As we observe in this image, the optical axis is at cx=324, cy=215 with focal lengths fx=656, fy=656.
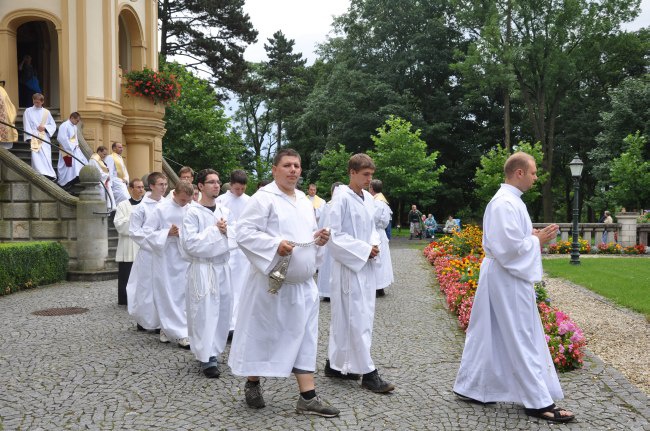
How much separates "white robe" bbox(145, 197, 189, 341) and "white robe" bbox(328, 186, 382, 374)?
7.86 ft

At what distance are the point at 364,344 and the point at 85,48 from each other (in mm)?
15038

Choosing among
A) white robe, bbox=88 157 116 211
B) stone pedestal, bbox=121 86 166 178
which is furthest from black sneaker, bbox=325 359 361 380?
stone pedestal, bbox=121 86 166 178

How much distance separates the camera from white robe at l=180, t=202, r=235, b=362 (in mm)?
6492

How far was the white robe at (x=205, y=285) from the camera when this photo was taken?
21.3 ft

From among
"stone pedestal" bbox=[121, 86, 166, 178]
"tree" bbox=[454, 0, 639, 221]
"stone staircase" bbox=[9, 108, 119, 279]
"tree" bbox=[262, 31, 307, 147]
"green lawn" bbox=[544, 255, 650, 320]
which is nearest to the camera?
"green lawn" bbox=[544, 255, 650, 320]

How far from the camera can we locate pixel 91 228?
14.2 metres

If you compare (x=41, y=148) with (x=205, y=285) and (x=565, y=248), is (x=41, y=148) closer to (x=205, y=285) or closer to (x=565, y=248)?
(x=205, y=285)

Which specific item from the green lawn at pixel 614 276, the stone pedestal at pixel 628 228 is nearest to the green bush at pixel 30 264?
the green lawn at pixel 614 276

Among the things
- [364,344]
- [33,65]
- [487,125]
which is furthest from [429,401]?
[487,125]

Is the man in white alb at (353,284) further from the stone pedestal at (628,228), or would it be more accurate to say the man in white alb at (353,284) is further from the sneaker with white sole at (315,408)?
the stone pedestal at (628,228)

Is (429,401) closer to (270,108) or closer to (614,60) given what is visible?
(614,60)

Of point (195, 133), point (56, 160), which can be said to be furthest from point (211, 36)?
point (56, 160)

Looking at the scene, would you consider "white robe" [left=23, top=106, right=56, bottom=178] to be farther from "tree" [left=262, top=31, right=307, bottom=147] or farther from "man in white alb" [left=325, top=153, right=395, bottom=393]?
"tree" [left=262, top=31, right=307, bottom=147]

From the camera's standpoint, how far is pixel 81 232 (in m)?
14.1
